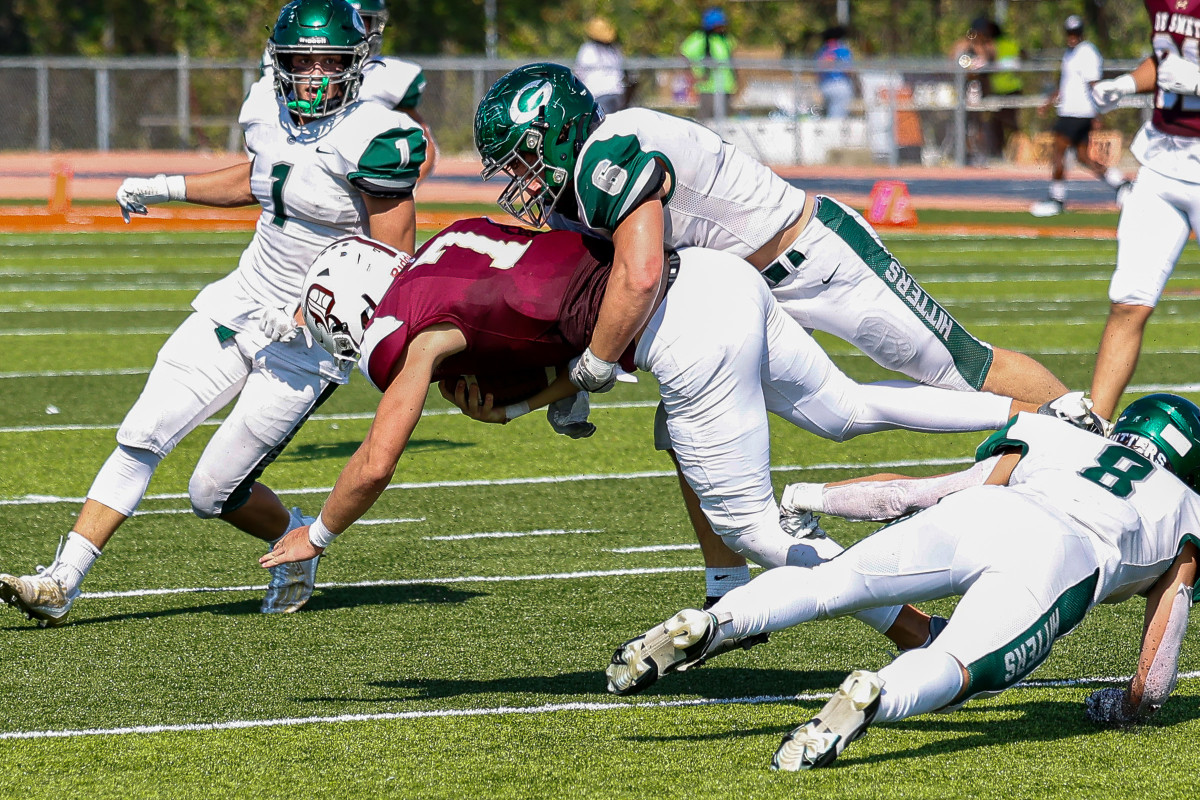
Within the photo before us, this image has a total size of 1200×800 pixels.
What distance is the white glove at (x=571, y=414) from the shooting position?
427 centimetres

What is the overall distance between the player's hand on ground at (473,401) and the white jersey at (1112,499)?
1220 mm

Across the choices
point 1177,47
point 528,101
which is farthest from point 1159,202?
point 528,101

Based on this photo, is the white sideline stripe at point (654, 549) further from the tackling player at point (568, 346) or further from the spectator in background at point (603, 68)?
the spectator in background at point (603, 68)

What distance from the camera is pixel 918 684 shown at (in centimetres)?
332

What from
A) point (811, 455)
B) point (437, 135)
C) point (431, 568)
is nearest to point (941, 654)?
point (431, 568)

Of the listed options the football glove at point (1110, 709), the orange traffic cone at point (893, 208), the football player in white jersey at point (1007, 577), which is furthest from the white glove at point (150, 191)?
the orange traffic cone at point (893, 208)

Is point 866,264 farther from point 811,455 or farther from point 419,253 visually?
point 811,455

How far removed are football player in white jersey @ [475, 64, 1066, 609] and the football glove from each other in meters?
0.76

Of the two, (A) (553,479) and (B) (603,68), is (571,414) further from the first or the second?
(B) (603,68)

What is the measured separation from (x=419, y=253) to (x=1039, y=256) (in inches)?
486

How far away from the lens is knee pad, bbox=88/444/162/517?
5.05 metres

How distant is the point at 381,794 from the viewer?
352 cm

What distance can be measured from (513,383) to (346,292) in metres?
0.45

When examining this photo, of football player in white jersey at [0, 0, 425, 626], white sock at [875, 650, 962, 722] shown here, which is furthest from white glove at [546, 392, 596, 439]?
white sock at [875, 650, 962, 722]
